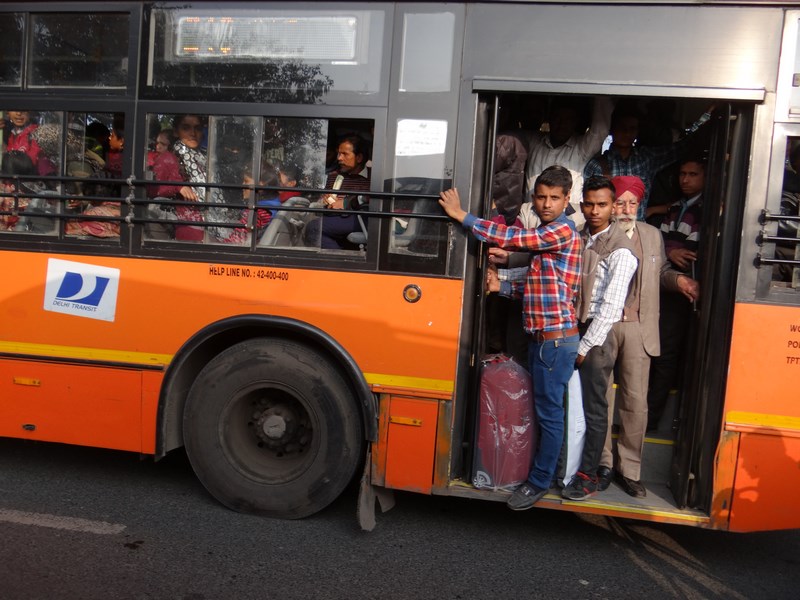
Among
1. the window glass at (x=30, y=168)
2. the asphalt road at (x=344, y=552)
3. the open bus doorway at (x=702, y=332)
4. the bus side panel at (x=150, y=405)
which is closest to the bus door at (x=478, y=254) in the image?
the open bus doorway at (x=702, y=332)

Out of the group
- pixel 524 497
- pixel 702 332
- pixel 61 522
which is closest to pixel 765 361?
pixel 702 332

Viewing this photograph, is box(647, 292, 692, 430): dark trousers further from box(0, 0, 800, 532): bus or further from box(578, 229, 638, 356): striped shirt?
box(578, 229, 638, 356): striped shirt

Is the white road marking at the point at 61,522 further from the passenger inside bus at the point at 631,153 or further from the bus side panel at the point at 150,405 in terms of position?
the passenger inside bus at the point at 631,153

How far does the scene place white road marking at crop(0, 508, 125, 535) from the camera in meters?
3.75

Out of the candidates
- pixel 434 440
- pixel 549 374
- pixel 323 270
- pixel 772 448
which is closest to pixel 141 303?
pixel 323 270

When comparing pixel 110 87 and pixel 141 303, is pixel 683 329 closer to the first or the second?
pixel 141 303

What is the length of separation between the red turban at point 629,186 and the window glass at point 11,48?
375cm

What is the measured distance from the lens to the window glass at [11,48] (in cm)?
405

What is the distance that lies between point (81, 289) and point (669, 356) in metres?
3.70

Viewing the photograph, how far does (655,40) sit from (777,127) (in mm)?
752

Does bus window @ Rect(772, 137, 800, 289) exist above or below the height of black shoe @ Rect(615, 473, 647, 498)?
above

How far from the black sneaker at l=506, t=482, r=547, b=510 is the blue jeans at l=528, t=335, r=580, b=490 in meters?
0.04

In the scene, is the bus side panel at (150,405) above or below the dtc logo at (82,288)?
below

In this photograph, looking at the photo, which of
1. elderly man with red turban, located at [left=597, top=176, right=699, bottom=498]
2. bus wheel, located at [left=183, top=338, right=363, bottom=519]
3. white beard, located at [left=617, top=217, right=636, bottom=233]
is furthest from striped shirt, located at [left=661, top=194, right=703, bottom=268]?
bus wheel, located at [left=183, top=338, right=363, bottom=519]
